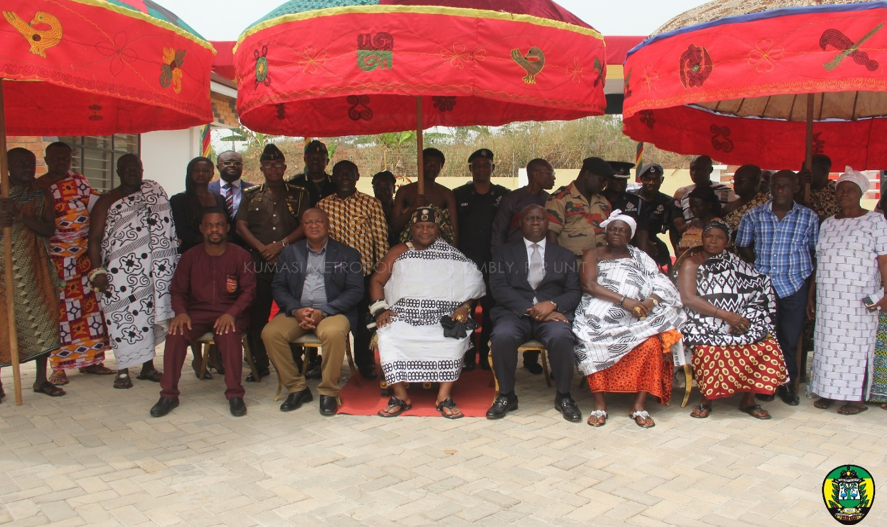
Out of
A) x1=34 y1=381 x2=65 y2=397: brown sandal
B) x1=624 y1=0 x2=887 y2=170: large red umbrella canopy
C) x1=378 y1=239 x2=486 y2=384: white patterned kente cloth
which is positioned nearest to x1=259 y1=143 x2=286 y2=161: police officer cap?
x1=378 y1=239 x2=486 y2=384: white patterned kente cloth

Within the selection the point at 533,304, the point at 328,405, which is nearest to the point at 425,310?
the point at 533,304

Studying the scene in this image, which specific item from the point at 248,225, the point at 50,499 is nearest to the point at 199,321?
the point at 248,225

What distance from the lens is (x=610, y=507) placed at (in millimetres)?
3213

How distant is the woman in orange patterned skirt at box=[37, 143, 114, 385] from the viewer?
5.17 meters

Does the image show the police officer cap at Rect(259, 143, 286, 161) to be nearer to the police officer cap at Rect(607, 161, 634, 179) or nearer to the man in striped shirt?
the man in striped shirt

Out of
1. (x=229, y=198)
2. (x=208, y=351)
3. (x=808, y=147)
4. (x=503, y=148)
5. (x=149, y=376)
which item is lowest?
(x=149, y=376)

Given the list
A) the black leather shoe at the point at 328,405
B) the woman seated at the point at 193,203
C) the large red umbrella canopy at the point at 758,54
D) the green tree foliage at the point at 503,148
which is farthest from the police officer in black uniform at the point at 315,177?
the green tree foliage at the point at 503,148

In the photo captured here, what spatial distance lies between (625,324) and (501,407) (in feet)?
3.41

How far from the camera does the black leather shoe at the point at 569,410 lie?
15.0 ft

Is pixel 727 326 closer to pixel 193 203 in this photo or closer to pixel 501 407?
pixel 501 407

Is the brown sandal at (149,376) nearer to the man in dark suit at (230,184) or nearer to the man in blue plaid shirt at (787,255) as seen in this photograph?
the man in dark suit at (230,184)

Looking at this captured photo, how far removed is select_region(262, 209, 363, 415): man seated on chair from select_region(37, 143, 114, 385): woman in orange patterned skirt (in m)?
1.60

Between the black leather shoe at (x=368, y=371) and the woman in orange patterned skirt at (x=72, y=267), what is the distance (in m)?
2.09

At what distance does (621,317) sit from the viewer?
15.7ft
